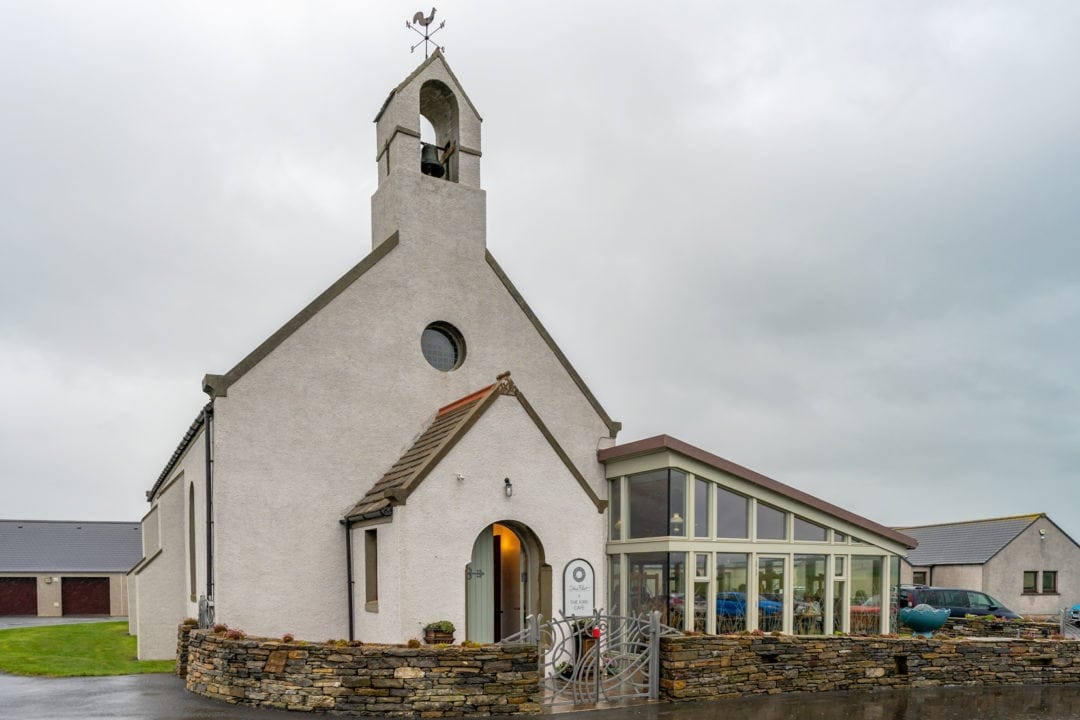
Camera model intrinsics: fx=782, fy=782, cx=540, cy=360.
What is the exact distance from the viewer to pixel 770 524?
1692 centimetres

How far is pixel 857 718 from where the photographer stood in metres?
12.2

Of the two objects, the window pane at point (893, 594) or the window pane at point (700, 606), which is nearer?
the window pane at point (700, 606)

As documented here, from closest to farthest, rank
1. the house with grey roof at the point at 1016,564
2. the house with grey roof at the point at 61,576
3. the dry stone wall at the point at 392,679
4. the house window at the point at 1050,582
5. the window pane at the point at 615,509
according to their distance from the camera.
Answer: the dry stone wall at the point at 392,679 → the window pane at the point at 615,509 → the house with grey roof at the point at 1016,564 → the house window at the point at 1050,582 → the house with grey roof at the point at 61,576

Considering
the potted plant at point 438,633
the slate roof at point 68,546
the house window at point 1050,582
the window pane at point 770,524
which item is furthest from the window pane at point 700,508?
the slate roof at point 68,546

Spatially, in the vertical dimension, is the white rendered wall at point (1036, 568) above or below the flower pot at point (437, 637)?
below

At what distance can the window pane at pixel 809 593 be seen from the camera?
16938 millimetres

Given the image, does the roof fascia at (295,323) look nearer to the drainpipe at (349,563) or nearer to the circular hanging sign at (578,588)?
the drainpipe at (349,563)

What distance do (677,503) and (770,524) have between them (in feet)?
7.76

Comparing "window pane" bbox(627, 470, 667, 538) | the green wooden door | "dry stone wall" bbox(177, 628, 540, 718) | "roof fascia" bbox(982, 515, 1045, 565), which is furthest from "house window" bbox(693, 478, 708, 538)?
"roof fascia" bbox(982, 515, 1045, 565)

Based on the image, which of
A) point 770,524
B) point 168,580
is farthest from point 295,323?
point 770,524

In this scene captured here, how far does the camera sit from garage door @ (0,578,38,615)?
40.5 metres

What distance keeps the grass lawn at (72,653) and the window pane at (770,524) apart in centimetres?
1265

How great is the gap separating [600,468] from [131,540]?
37248 millimetres

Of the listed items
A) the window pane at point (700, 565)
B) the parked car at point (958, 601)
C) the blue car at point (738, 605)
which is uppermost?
the window pane at point (700, 565)
